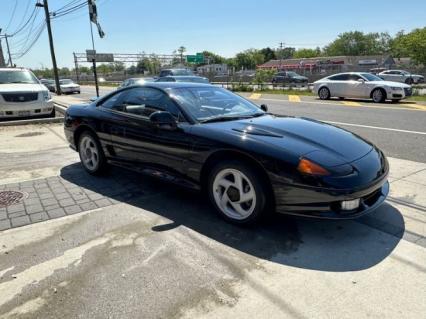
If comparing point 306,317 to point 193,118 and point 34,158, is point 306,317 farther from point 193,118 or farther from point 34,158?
point 34,158

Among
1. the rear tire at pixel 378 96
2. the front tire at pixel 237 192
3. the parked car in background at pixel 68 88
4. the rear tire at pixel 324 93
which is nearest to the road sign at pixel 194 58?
the parked car in background at pixel 68 88

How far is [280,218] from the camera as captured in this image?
373 centimetres

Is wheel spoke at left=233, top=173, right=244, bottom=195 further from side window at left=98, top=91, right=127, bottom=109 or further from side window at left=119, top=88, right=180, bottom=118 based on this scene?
side window at left=98, top=91, right=127, bottom=109

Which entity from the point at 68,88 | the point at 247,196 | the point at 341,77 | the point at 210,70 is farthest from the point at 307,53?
the point at 247,196

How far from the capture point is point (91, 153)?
539cm

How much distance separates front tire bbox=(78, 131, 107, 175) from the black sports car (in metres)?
0.13

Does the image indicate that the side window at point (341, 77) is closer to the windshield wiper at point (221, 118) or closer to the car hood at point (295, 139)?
the car hood at point (295, 139)

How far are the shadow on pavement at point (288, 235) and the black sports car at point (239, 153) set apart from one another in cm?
23

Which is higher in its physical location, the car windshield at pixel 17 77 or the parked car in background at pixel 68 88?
the car windshield at pixel 17 77

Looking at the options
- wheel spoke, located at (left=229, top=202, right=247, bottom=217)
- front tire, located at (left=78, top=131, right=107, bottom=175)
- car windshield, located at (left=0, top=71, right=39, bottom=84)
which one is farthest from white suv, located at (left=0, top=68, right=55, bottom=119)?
wheel spoke, located at (left=229, top=202, right=247, bottom=217)

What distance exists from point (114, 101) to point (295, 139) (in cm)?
274

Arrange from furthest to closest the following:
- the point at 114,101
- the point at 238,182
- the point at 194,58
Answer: the point at 194,58, the point at 114,101, the point at 238,182

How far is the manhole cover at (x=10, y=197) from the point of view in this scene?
439 cm

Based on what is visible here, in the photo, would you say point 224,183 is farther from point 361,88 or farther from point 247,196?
point 361,88
